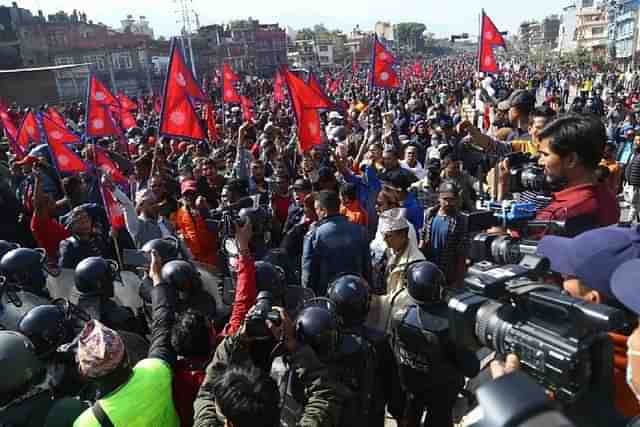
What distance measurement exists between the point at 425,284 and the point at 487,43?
26.7 ft

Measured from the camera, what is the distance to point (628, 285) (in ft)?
4.26

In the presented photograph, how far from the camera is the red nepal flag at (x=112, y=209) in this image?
461 centimetres

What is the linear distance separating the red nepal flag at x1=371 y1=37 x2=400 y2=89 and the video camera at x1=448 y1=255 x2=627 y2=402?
8630 millimetres

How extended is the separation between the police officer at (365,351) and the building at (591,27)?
89.1 meters

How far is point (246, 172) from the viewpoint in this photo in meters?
6.71

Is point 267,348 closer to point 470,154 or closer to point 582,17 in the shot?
point 470,154

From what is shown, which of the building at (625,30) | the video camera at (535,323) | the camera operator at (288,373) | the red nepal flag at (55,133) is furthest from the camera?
the building at (625,30)

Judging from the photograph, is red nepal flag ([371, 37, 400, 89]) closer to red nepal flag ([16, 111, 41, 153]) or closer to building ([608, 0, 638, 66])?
red nepal flag ([16, 111, 41, 153])

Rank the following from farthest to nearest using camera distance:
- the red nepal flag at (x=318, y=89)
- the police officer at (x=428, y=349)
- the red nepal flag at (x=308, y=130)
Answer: the red nepal flag at (x=318, y=89), the red nepal flag at (x=308, y=130), the police officer at (x=428, y=349)

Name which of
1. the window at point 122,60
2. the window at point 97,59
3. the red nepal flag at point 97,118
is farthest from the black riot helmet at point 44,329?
the window at point 97,59

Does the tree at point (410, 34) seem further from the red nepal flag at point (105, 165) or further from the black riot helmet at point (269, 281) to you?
the black riot helmet at point (269, 281)

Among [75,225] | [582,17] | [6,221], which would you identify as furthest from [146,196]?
[582,17]

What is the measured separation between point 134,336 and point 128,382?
735mm

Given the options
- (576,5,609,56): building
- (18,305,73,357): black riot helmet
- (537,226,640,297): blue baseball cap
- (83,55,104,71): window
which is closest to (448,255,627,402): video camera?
(537,226,640,297): blue baseball cap
